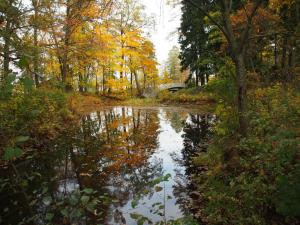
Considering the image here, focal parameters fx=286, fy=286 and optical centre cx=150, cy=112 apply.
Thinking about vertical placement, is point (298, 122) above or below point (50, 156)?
above

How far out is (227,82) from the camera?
27.4 ft

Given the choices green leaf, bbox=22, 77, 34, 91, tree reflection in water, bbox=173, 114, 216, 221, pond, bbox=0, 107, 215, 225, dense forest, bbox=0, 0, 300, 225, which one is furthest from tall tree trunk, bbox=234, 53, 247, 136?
green leaf, bbox=22, 77, 34, 91

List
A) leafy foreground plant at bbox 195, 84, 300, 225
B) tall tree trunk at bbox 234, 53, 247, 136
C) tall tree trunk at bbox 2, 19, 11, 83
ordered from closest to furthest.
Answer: leafy foreground plant at bbox 195, 84, 300, 225
tall tree trunk at bbox 234, 53, 247, 136
tall tree trunk at bbox 2, 19, 11, 83

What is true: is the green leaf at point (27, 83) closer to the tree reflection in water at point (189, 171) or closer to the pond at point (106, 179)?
the pond at point (106, 179)

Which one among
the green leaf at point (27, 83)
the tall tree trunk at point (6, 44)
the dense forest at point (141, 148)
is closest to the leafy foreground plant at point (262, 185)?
the dense forest at point (141, 148)

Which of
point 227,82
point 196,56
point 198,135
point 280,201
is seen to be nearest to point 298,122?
point 227,82

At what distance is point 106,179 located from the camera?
21.3 ft

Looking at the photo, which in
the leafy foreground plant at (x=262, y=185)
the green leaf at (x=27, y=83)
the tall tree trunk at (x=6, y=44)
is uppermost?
the tall tree trunk at (x=6, y=44)

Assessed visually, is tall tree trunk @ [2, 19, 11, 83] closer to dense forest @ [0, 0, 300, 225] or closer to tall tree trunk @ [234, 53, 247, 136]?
dense forest @ [0, 0, 300, 225]

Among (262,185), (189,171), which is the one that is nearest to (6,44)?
(189,171)

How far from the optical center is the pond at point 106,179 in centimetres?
450

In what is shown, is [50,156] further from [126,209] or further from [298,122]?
[298,122]

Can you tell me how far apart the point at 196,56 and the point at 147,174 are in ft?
83.7

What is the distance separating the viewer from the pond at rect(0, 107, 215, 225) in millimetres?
4496
